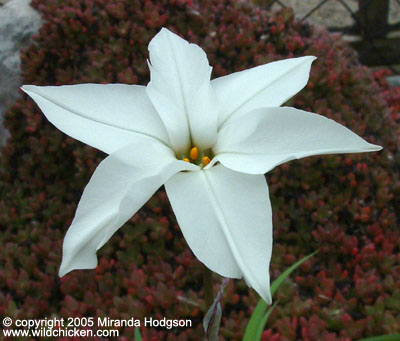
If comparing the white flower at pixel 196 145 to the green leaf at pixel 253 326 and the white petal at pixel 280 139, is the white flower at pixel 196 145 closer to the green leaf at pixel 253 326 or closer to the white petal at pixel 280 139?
the white petal at pixel 280 139

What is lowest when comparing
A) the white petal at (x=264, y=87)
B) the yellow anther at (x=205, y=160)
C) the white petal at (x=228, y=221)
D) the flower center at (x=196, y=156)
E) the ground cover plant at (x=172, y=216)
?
the ground cover plant at (x=172, y=216)

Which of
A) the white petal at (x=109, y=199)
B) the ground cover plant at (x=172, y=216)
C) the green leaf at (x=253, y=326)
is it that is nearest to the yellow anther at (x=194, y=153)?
the white petal at (x=109, y=199)

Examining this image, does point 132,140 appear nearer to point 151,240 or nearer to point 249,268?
point 249,268

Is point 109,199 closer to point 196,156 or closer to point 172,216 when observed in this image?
point 196,156

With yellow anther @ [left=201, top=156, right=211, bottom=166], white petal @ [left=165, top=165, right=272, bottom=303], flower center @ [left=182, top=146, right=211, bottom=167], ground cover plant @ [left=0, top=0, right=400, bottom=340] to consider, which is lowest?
ground cover plant @ [left=0, top=0, right=400, bottom=340]

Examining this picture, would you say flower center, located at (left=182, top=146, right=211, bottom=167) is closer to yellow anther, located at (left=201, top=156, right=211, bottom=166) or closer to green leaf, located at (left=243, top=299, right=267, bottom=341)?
yellow anther, located at (left=201, top=156, right=211, bottom=166)

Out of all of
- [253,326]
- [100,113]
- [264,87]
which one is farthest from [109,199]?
[253,326]

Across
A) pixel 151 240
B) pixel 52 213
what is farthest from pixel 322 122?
pixel 52 213

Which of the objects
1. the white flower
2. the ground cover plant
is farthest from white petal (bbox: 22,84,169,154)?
the ground cover plant
